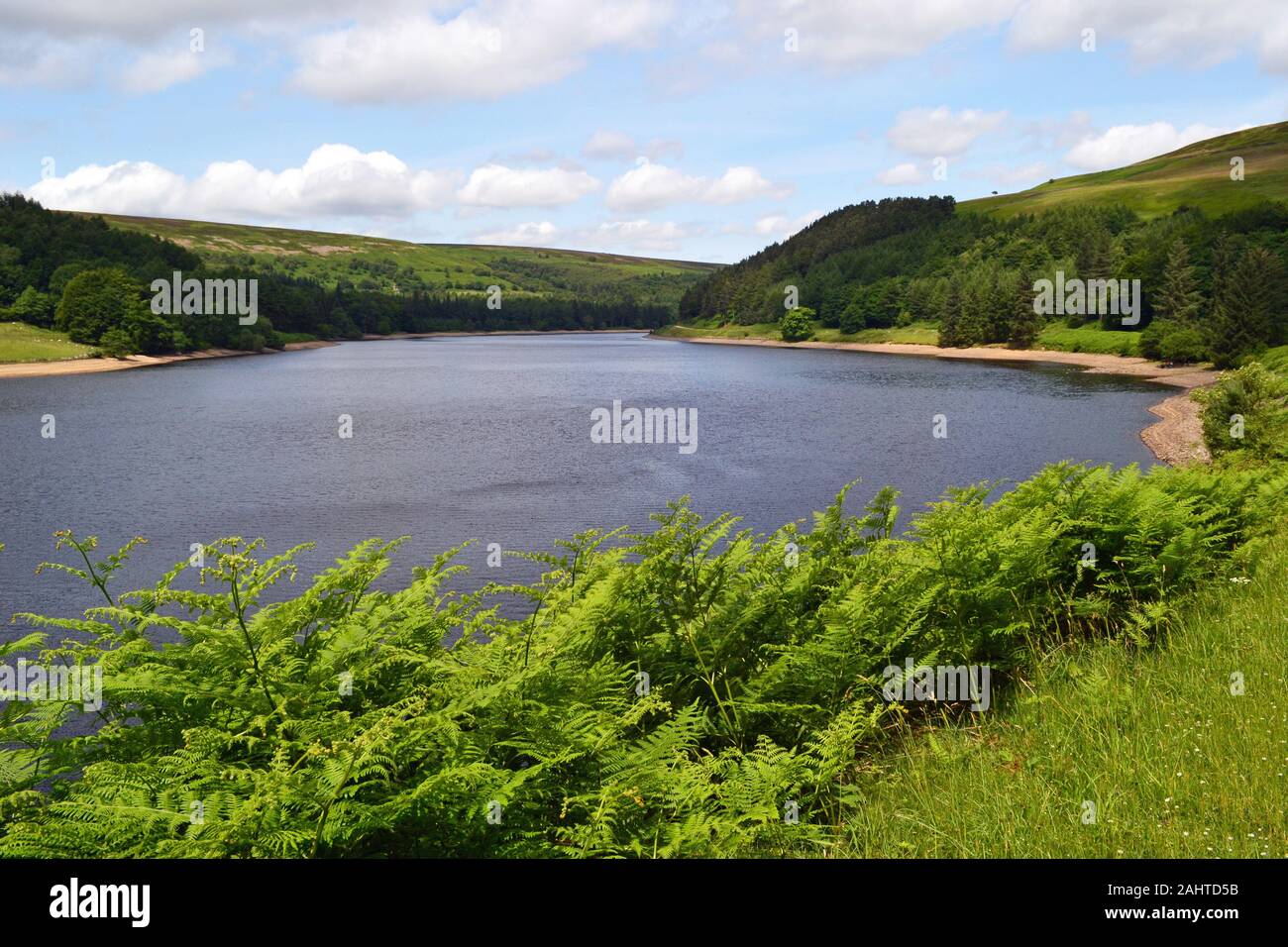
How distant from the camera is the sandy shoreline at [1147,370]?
43.4 metres

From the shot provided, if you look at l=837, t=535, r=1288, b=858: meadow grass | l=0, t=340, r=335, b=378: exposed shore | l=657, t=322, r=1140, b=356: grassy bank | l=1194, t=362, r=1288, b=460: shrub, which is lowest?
l=837, t=535, r=1288, b=858: meadow grass

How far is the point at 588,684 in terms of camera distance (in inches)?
248

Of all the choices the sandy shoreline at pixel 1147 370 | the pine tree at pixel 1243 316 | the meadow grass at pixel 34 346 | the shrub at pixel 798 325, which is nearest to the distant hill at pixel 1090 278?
the pine tree at pixel 1243 316

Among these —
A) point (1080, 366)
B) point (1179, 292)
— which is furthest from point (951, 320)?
point (1080, 366)

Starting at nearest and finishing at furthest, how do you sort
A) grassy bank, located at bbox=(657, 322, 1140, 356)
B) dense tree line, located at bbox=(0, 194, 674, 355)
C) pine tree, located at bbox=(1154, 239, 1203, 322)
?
pine tree, located at bbox=(1154, 239, 1203, 322), grassy bank, located at bbox=(657, 322, 1140, 356), dense tree line, located at bbox=(0, 194, 674, 355)

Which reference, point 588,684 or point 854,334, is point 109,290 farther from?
point 588,684

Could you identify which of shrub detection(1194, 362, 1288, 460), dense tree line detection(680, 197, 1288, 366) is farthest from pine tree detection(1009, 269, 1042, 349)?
shrub detection(1194, 362, 1288, 460)

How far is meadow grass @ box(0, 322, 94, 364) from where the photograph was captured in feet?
330

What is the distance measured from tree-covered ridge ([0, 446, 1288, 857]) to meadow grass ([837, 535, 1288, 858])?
18.5 inches

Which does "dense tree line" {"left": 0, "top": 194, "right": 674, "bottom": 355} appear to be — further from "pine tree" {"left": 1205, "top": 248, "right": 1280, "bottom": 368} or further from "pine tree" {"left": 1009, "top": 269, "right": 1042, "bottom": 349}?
"pine tree" {"left": 1205, "top": 248, "right": 1280, "bottom": 368}

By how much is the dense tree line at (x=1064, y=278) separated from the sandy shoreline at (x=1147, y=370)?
2698mm
